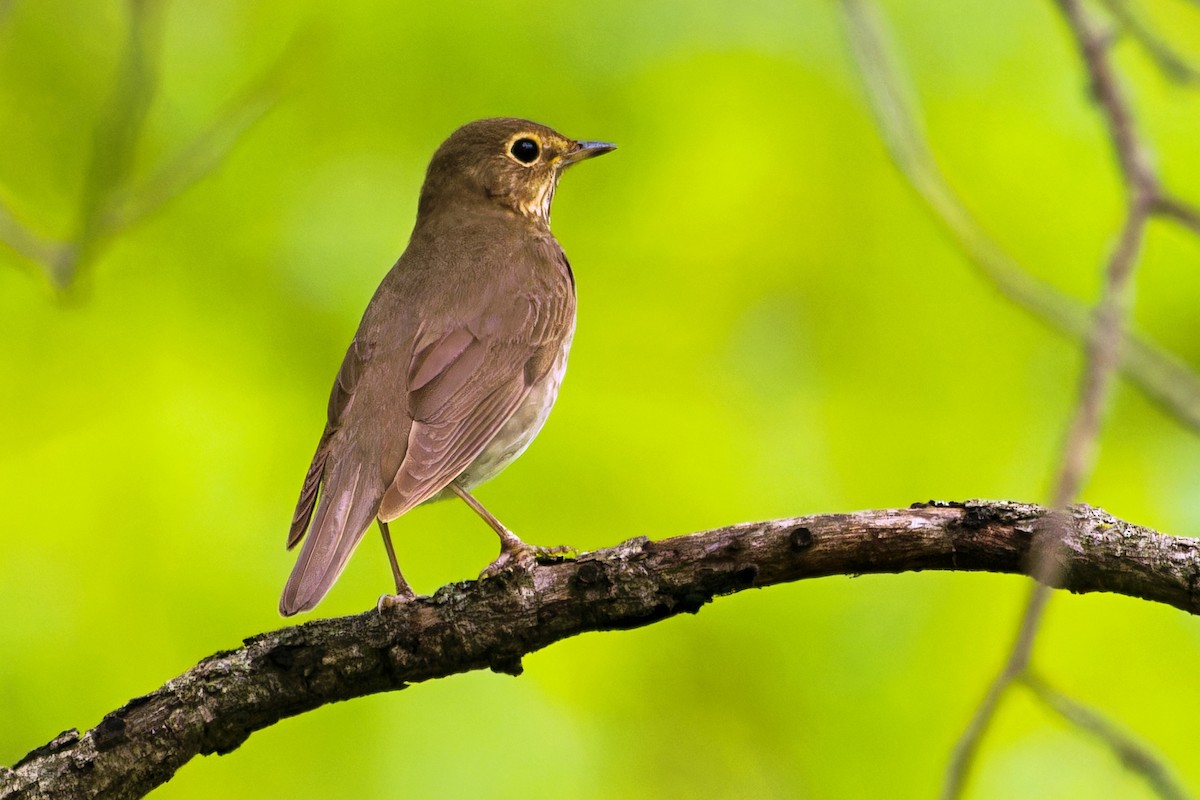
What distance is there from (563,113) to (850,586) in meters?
2.70

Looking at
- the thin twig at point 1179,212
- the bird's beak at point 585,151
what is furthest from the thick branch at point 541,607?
the bird's beak at point 585,151

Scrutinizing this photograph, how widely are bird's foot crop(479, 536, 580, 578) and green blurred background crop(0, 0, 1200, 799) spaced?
82 cm

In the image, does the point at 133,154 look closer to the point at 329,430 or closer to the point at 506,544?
the point at 329,430

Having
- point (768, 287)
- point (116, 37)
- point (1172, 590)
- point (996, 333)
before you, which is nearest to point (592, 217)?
point (768, 287)

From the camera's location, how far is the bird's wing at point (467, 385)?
15.8 ft

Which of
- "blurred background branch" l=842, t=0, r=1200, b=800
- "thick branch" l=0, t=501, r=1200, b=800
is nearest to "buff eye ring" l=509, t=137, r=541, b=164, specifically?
"blurred background branch" l=842, t=0, r=1200, b=800

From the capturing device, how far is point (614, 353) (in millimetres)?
6234

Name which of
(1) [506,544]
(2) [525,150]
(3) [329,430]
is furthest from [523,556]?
(2) [525,150]

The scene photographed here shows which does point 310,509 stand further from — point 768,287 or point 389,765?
point 768,287

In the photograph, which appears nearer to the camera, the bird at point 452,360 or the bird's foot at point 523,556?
the bird's foot at point 523,556

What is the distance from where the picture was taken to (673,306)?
6.34 m

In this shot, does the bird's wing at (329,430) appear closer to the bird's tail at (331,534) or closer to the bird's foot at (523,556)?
the bird's tail at (331,534)

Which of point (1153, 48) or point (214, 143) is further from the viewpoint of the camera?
point (214, 143)

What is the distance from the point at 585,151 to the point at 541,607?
2.99 meters
